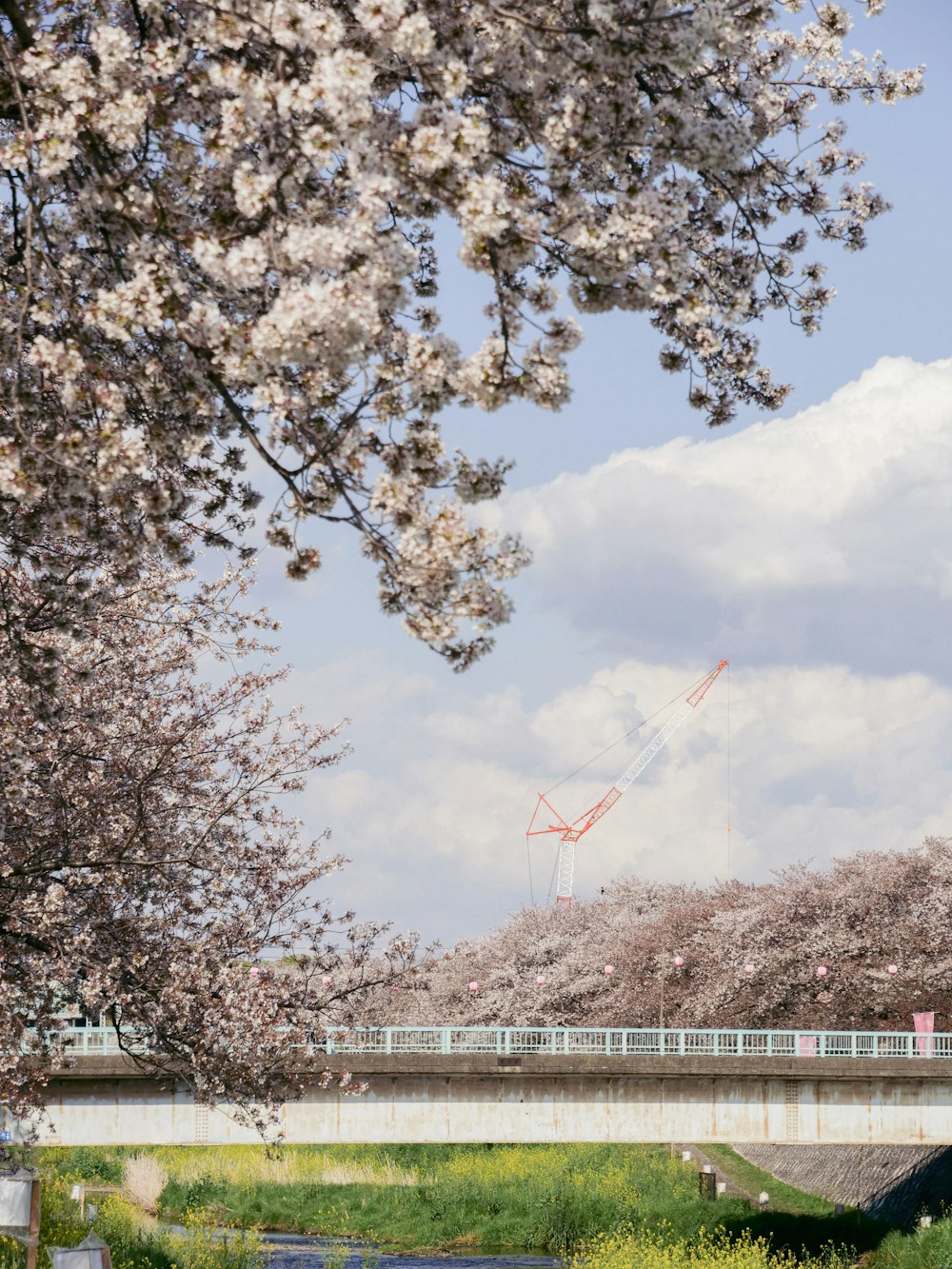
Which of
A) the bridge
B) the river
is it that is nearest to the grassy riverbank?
the river

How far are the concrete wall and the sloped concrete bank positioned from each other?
696cm

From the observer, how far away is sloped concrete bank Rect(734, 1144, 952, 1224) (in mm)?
42438

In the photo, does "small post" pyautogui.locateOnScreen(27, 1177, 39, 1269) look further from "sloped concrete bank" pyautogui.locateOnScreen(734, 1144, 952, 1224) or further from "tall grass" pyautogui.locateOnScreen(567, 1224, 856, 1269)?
"sloped concrete bank" pyautogui.locateOnScreen(734, 1144, 952, 1224)

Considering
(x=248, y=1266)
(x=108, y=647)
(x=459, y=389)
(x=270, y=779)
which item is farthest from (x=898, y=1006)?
(x=459, y=389)

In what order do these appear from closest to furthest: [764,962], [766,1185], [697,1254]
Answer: [697,1254], [766,1185], [764,962]

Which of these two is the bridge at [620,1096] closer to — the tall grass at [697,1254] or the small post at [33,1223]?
the tall grass at [697,1254]

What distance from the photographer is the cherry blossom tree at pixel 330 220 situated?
7.24 m

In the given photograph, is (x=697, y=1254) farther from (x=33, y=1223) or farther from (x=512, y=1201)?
(x=33, y=1223)

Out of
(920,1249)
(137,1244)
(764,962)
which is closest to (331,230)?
(137,1244)

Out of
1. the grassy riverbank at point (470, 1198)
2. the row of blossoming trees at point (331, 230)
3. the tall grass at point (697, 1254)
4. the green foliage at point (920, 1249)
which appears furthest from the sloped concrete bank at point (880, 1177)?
the row of blossoming trees at point (331, 230)

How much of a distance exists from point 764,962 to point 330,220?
53669 mm

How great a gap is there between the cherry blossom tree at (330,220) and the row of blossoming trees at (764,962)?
44871mm

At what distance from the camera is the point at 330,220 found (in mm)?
7645

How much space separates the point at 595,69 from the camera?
774cm
